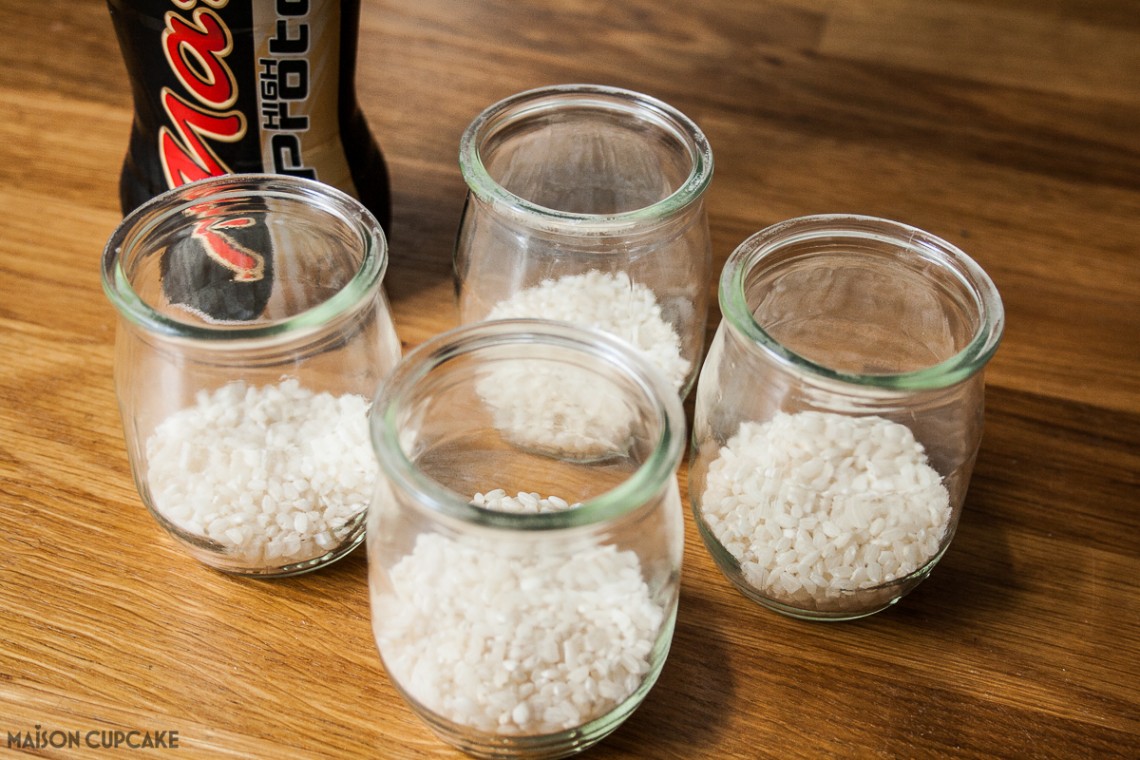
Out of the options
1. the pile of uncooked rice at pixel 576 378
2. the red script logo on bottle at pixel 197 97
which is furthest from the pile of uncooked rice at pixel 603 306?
the red script logo on bottle at pixel 197 97

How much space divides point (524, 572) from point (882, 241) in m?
0.32

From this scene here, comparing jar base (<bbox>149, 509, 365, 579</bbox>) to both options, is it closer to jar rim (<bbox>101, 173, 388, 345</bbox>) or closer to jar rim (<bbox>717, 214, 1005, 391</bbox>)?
jar rim (<bbox>101, 173, 388, 345</bbox>)

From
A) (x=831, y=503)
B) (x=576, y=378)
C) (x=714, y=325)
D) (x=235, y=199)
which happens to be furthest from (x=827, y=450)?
(x=235, y=199)

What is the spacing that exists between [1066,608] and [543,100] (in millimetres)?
463

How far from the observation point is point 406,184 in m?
0.94

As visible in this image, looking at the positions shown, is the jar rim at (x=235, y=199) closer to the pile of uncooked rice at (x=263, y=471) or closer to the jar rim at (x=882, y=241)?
the pile of uncooked rice at (x=263, y=471)

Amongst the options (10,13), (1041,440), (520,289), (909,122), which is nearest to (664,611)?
(520,289)

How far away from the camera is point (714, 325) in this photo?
86 cm

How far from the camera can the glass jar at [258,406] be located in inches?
24.0

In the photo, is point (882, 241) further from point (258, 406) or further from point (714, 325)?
point (258, 406)

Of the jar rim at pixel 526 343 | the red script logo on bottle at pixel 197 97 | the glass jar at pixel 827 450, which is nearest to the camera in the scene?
the jar rim at pixel 526 343

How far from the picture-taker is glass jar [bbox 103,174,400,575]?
61 centimetres

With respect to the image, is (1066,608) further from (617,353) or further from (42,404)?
(42,404)

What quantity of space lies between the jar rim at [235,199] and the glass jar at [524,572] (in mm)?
58
